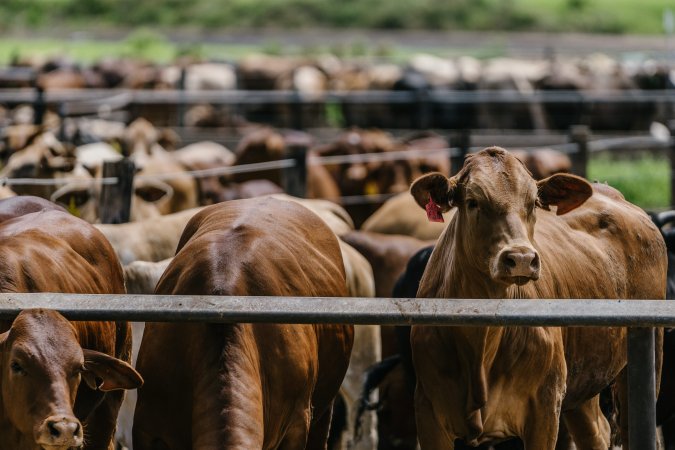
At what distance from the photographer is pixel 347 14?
238 ft

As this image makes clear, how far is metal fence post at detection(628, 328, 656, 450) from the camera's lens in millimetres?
4383

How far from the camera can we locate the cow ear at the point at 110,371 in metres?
Answer: 4.61

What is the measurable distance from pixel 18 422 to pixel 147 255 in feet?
15.5

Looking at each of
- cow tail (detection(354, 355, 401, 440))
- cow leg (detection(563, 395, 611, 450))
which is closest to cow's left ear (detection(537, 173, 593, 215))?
cow leg (detection(563, 395, 611, 450))

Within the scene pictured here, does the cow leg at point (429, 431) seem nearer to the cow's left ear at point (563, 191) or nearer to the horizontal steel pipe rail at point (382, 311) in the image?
the cow's left ear at point (563, 191)

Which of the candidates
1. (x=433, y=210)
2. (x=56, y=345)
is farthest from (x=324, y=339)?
(x=56, y=345)

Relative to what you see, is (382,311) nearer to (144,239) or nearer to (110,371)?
(110,371)

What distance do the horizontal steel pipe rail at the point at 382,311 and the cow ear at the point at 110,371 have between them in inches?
10.3

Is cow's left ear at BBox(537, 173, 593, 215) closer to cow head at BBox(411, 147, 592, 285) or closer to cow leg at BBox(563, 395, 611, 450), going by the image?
cow head at BBox(411, 147, 592, 285)

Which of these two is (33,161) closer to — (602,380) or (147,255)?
(147,255)

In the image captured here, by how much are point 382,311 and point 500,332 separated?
51.1 inches

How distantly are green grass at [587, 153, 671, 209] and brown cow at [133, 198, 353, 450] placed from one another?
1259 cm

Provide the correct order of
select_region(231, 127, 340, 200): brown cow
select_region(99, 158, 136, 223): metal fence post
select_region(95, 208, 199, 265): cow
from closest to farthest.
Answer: select_region(95, 208, 199, 265): cow, select_region(99, 158, 136, 223): metal fence post, select_region(231, 127, 340, 200): brown cow

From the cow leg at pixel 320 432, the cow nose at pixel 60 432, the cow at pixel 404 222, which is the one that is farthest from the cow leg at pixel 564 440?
the cow at pixel 404 222
